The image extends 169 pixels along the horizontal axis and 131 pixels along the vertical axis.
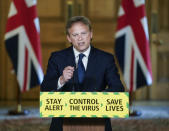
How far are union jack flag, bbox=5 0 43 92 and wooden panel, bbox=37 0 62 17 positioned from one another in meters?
0.79

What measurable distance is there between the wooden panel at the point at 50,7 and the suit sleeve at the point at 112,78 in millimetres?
2718

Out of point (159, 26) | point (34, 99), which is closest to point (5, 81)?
point (34, 99)

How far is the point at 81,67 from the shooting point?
1.64m

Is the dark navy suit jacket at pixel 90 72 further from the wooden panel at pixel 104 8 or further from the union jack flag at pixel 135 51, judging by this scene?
the wooden panel at pixel 104 8

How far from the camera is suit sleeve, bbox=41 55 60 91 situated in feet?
5.25

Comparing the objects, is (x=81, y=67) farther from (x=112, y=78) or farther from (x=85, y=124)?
(x=85, y=124)

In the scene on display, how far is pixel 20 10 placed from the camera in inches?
138

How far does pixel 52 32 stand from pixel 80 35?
109 inches

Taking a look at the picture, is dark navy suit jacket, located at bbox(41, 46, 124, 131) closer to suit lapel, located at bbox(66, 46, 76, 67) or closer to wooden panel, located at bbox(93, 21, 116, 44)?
suit lapel, located at bbox(66, 46, 76, 67)

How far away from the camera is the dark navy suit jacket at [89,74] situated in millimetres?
1639

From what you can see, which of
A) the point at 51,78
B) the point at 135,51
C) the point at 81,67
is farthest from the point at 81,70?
the point at 135,51

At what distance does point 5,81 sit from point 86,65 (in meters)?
2.91

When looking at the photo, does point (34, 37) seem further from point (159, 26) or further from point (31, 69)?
point (159, 26)

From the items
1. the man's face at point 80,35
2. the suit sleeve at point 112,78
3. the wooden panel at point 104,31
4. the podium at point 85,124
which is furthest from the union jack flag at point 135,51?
the podium at point 85,124
